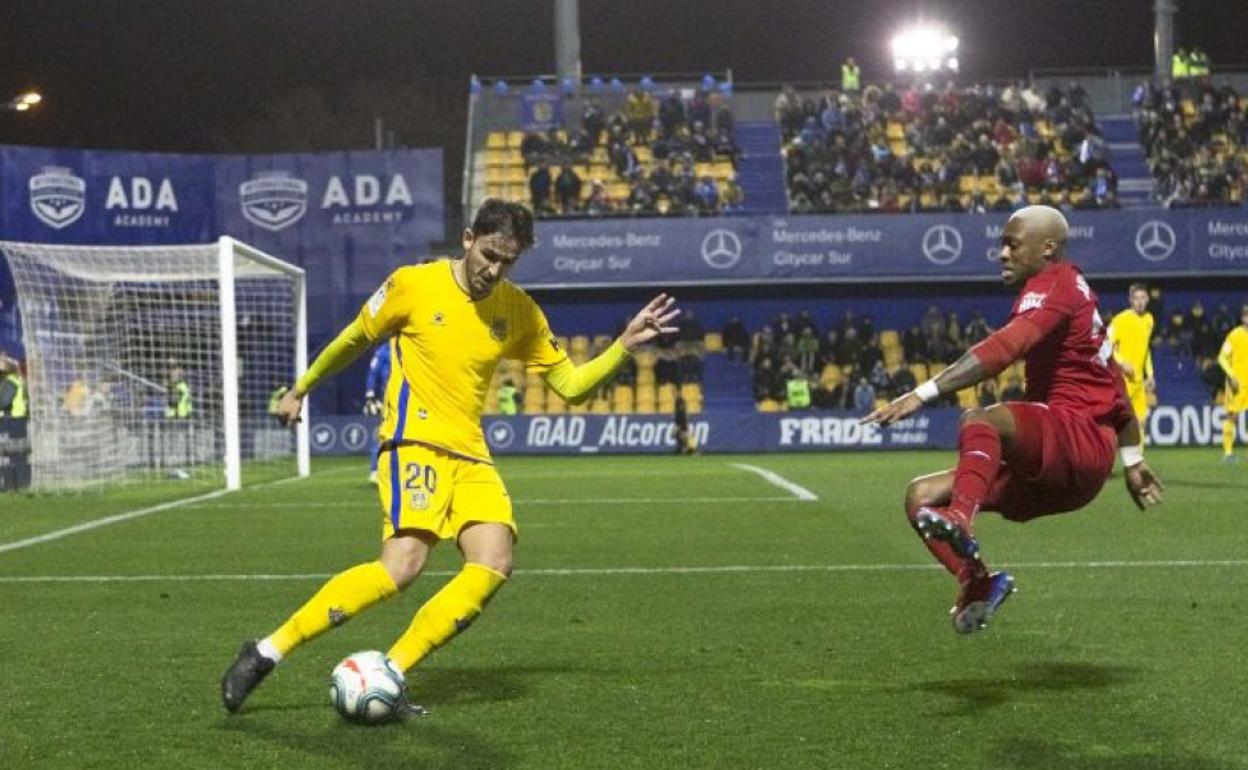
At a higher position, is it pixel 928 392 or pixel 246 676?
pixel 928 392

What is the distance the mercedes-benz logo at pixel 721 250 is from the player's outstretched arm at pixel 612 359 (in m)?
28.8

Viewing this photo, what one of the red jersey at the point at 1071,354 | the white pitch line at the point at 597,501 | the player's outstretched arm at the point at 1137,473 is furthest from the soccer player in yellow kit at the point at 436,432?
the white pitch line at the point at 597,501

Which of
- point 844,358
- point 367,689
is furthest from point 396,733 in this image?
point 844,358

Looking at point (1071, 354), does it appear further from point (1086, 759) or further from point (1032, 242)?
point (1086, 759)

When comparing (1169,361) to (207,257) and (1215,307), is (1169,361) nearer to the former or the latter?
(1215,307)

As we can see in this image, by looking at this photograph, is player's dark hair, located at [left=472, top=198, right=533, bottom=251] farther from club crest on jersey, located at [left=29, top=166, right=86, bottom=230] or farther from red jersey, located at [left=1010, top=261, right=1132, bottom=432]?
club crest on jersey, located at [left=29, top=166, right=86, bottom=230]

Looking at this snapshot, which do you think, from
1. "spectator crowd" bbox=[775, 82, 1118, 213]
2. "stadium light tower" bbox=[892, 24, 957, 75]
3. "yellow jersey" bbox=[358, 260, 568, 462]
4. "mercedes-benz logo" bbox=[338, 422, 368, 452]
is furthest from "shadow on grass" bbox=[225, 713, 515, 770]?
"stadium light tower" bbox=[892, 24, 957, 75]

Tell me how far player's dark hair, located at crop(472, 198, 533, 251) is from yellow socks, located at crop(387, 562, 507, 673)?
127 cm

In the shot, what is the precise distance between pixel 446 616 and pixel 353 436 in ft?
93.0

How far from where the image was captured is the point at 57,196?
33.1 metres

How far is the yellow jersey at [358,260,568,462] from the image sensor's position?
657cm

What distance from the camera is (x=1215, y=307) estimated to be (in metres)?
38.3

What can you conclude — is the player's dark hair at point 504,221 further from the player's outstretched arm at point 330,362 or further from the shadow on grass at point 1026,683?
the shadow on grass at point 1026,683

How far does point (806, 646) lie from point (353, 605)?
2604 mm
